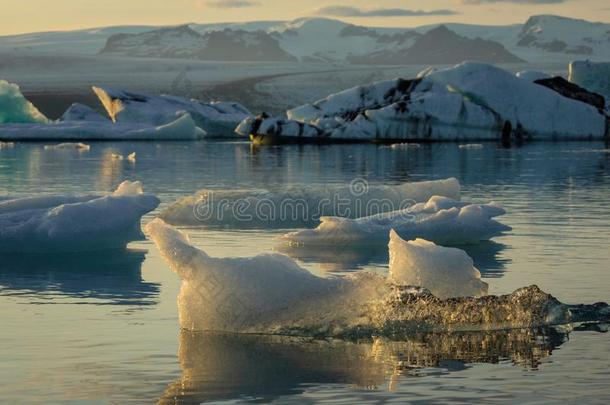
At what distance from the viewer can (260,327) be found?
7.59 m

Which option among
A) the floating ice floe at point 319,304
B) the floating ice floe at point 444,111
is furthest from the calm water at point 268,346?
the floating ice floe at point 444,111

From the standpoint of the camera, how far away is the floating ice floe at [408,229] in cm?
1173

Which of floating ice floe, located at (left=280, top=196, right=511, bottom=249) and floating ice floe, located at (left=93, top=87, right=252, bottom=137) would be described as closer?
floating ice floe, located at (left=280, top=196, right=511, bottom=249)

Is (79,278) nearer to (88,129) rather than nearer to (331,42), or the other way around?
(88,129)

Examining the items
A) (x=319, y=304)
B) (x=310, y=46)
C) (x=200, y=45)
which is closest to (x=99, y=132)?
(x=319, y=304)

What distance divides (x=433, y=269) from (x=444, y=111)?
90.0 feet

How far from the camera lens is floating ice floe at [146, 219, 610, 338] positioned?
7562 mm

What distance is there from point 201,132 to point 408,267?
34198mm

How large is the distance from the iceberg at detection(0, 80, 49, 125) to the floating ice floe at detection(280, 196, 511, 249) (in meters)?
31.1

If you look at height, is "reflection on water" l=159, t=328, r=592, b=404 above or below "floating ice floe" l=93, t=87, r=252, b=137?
below

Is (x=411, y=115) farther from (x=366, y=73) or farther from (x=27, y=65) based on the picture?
(x=27, y=65)

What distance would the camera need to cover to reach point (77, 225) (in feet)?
36.4

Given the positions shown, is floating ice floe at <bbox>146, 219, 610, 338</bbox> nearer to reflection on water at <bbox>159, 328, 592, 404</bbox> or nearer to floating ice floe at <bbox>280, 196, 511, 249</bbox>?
reflection on water at <bbox>159, 328, 592, 404</bbox>

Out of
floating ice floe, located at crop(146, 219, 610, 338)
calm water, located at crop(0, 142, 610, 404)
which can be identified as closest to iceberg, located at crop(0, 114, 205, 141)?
calm water, located at crop(0, 142, 610, 404)
